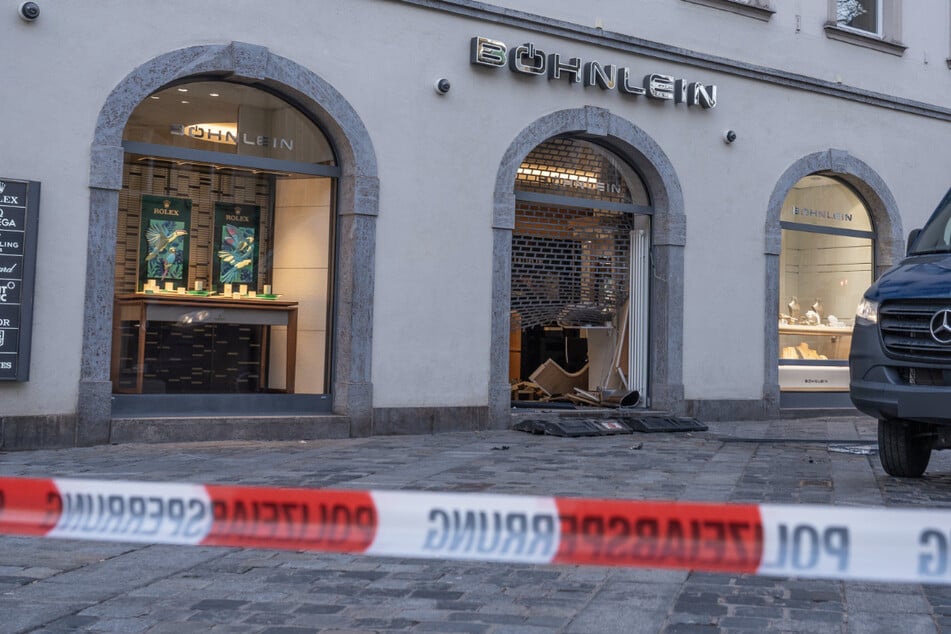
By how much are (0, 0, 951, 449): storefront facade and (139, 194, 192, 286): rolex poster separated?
0.9 inches

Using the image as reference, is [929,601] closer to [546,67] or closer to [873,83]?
[546,67]

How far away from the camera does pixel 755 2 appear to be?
1515 cm

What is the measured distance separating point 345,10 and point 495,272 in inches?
119

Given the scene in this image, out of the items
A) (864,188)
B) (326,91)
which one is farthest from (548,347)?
(864,188)

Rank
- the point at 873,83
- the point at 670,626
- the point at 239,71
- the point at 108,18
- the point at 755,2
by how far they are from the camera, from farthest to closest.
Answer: the point at 873,83 → the point at 755,2 → the point at 239,71 → the point at 108,18 → the point at 670,626

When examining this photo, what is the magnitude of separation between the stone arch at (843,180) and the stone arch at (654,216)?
153 centimetres

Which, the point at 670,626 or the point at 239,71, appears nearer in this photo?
the point at 670,626

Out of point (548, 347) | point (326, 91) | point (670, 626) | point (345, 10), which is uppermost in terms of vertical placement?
point (345, 10)

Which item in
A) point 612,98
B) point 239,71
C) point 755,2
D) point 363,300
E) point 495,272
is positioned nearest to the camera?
point 239,71

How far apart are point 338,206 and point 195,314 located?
5.75ft

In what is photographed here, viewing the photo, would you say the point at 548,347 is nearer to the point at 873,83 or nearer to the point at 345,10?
the point at 345,10

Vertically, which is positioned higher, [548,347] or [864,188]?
[864,188]

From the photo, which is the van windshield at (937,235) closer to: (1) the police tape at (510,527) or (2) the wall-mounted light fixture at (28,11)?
(1) the police tape at (510,527)

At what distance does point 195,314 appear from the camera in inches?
445
